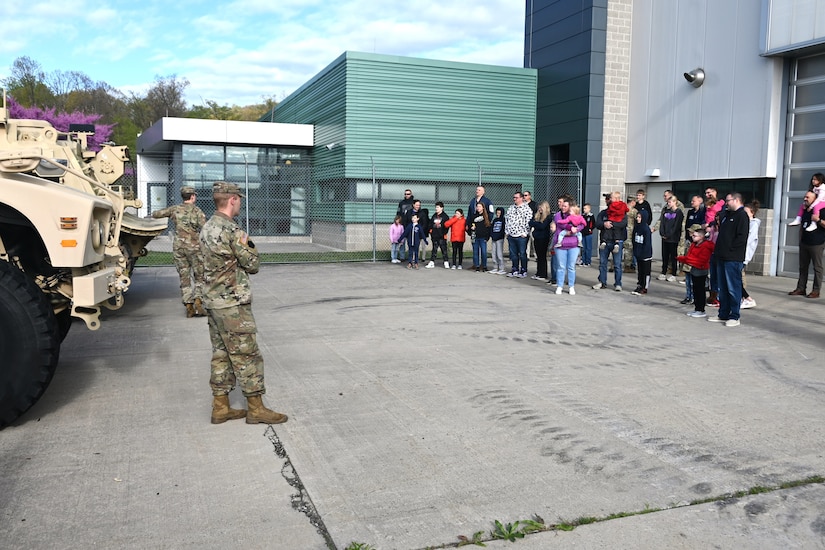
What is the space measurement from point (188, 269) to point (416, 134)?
13.2m

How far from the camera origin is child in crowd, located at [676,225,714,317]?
9.86 m

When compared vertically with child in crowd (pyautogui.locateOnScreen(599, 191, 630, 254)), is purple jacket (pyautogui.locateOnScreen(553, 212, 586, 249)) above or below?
below

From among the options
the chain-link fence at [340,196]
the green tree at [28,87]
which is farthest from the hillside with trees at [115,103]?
the chain-link fence at [340,196]

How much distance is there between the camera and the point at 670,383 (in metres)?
6.46

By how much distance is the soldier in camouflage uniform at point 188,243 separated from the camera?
924cm

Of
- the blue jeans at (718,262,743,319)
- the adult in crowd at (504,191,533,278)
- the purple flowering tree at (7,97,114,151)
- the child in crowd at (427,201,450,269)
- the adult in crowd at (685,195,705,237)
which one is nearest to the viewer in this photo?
the blue jeans at (718,262,743,319)

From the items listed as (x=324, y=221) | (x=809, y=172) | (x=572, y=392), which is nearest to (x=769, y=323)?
(x=572, y=392)

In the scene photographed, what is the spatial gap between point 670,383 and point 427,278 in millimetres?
8338

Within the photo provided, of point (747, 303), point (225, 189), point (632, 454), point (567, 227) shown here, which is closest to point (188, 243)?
point (225, 189)

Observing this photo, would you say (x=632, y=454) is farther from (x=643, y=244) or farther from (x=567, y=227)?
(x=643, y=244)

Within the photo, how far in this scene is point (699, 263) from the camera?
995 centimetres

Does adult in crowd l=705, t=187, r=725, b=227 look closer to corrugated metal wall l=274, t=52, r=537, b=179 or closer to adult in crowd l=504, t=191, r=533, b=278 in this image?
adult in crowd l=504, t=191, r=533, b=278

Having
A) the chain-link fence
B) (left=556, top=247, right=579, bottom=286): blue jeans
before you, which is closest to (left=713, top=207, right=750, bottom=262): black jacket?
(left=556, top=247, right=579, bottom=286): blue jeans

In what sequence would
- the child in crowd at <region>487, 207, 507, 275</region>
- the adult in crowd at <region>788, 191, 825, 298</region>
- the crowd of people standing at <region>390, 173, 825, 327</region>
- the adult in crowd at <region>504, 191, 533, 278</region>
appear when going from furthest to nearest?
the child in crowd at <region>487, 207, 507, 275</region>, the adult in crowd at <region>504, 191, 533, 278</region>, the adult in crowd at <region>788, 191, 825, 298</region>, the crowd of people standing at <region>390, 173, 825, 327</region>
